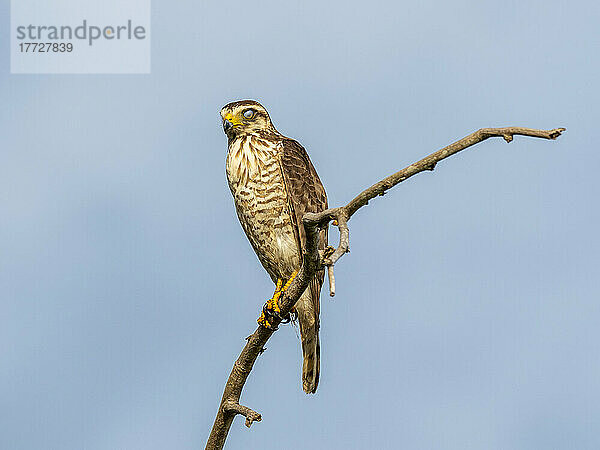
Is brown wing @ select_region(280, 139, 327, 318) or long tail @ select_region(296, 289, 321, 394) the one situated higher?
brown wing @ select_region(280, 139, 327, 318)

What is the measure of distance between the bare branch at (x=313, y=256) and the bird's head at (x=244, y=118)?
103 inches

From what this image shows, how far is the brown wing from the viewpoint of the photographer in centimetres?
1070

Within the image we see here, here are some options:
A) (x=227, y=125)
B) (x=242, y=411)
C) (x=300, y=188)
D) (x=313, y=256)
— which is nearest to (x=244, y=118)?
(x=227, y=125)

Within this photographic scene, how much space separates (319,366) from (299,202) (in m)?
1.99

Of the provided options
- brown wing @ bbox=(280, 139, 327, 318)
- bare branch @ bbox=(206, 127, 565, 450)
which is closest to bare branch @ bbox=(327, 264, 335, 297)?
bare branch @ bbox=(206, 127, 565, 450)

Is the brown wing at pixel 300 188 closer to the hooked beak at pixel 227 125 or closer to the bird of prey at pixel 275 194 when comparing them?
the bird of prey at pixel 275 194

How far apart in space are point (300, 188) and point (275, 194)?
0.31 metres

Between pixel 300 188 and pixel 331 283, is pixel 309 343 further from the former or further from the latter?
pixel 331 283

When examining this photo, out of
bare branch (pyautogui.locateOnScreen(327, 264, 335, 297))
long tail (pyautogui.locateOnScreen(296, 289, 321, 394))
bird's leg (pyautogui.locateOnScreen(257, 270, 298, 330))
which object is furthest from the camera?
long tail (pyautogui.locateOnScreen(296, 289, 321, 394))

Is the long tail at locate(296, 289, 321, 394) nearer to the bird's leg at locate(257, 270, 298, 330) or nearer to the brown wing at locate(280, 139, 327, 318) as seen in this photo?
the brown wing at locate(280, 139, 327, 318)

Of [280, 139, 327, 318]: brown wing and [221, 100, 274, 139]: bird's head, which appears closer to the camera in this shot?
[280, 139, 327, 318]: brown wing

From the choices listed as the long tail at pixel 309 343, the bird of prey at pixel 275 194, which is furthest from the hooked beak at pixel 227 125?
the long tail at pixel 309 343

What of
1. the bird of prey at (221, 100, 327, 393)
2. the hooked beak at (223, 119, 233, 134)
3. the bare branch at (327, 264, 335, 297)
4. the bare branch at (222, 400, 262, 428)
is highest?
the hooked beak at (223, 119, 233, 134)

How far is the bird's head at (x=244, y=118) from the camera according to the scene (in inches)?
441
